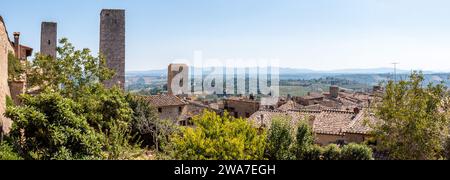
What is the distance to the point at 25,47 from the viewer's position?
29219mm

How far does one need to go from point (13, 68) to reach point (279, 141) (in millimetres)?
14481

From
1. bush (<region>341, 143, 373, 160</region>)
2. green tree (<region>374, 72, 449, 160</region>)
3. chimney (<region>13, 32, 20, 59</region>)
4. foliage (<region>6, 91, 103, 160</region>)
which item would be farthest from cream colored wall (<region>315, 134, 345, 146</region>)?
chimney (<region>13, 32, 20, 59</region>)

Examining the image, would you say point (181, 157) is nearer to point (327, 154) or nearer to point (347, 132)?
point (327, 154)

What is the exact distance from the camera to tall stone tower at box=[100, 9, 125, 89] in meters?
31.7

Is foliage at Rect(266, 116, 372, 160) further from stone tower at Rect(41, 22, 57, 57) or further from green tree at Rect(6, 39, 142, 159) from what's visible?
stone tower at Rect(41, 22, 57, 57)

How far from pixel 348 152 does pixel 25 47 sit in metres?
24.1

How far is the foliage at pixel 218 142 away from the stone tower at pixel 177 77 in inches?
1292

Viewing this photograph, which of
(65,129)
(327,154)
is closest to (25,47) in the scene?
(65,129)

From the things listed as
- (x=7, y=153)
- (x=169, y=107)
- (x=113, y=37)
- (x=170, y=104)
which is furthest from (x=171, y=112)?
(x=7, y=153)

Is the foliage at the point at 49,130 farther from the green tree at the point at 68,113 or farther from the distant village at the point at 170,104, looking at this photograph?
the distant village at the point at 170,104

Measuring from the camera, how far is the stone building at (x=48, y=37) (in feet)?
127

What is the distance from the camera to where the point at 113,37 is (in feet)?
105

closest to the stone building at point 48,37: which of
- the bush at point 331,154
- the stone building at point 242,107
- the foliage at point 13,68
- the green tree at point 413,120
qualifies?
the foliage at point 13,68
